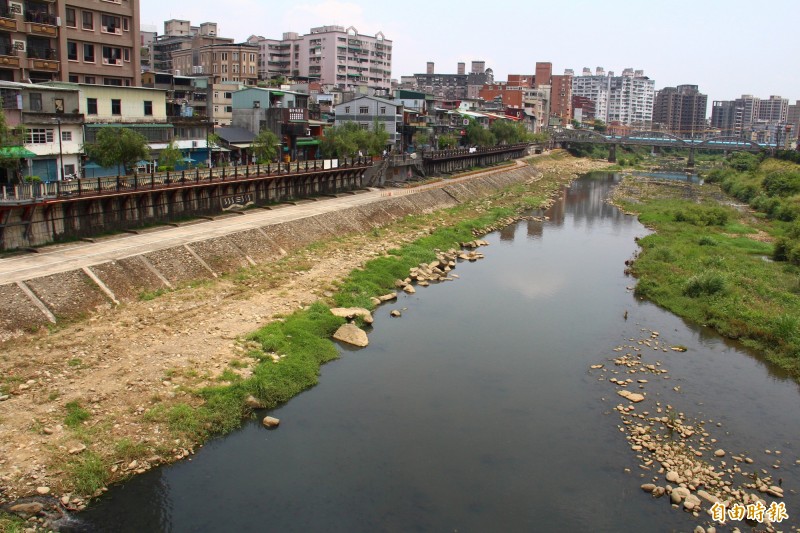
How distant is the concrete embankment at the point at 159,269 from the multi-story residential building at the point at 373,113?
24.4 meters

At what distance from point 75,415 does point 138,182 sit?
1803cm

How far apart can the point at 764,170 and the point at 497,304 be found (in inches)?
2592

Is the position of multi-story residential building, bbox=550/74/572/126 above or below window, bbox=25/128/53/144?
above

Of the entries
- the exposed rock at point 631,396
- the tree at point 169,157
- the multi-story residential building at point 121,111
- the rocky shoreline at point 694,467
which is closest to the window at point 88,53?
the multi-story residential building at point 121,111

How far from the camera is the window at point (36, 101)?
3275cm

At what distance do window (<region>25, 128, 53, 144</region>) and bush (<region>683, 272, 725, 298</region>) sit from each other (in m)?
31.6

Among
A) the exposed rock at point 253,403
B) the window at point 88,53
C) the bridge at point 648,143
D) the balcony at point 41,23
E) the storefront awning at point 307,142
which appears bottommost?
the exposed rock at point 253,403

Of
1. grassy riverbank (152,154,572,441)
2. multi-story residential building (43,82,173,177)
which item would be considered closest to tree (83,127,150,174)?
multi-story residential building (43,82,173,177)

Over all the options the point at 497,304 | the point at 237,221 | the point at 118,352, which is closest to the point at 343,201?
the point at 237,221

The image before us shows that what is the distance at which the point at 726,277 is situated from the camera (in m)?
30.6

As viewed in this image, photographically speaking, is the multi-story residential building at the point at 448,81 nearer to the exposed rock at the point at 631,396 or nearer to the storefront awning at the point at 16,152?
the storefront awning at the point at 16,152

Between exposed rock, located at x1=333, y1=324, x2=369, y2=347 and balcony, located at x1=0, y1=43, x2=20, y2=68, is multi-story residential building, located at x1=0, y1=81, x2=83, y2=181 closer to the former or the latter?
balcony, located at x1=0, y1=43, x2=20, y2=68

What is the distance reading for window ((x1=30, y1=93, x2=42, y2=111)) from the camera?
3275 centimetres

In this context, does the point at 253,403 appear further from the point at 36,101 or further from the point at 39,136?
the point at 36,101
